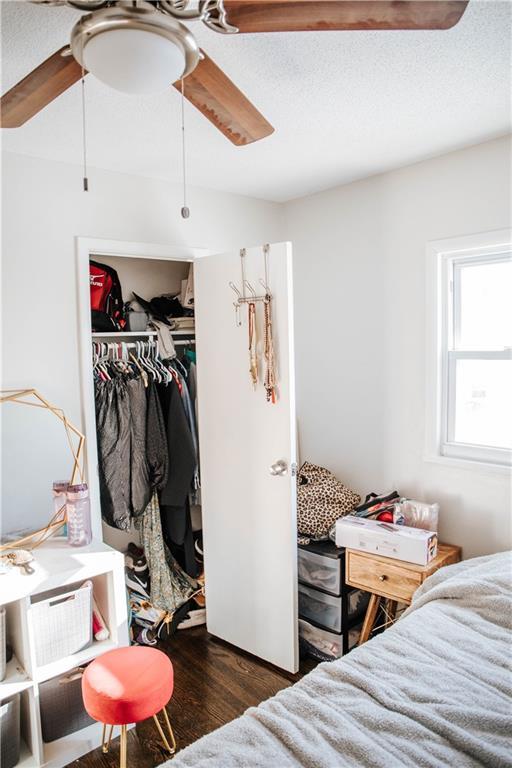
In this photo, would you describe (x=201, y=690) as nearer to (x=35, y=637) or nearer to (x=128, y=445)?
(x=35, y=637)

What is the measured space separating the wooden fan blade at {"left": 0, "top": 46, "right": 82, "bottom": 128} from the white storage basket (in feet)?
5.52

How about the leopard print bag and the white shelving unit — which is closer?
the white shelving unit

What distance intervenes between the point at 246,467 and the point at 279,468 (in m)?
0.25

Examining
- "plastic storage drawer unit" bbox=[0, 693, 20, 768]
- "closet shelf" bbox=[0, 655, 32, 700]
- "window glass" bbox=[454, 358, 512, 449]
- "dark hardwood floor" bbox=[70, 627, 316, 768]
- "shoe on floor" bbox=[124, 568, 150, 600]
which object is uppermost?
"window glass" bbox=[454, 358, 512, 449]

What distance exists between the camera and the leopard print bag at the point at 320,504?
2.88 meters

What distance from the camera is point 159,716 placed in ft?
7.76

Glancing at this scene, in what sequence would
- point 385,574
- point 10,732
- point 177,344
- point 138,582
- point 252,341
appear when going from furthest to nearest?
point 177,344, point 138,582, point 252,341, point 385,574, point 10,732

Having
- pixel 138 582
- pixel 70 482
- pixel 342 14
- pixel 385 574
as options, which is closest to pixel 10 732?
pixel 70 482

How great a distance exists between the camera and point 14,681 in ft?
6.47

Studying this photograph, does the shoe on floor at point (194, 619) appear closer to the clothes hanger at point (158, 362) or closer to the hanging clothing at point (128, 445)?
the hanging clothing at point (128, 445)

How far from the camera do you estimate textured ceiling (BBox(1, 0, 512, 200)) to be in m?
1.53

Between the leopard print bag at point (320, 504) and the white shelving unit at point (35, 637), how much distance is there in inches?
41.3

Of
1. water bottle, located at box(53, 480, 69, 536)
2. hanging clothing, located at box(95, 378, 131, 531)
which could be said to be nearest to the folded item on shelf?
hanging clothing, located at box(95, 378, 131, 531)

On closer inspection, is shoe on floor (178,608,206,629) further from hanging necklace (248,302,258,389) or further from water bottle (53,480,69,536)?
hanging necklace (248,302,258,389)
